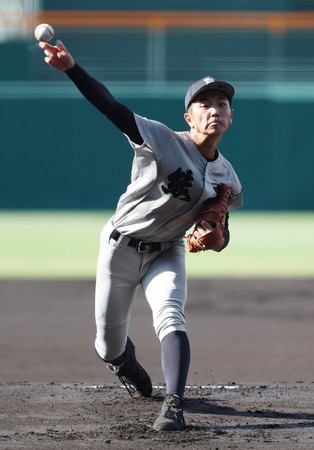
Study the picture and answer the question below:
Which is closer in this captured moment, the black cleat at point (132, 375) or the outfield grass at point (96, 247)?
the black cleat at point (132, 375)

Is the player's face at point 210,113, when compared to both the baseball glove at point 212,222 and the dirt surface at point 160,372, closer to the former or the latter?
the baseball glove at point 212,222

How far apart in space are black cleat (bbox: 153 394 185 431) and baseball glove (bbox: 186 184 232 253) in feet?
2.62

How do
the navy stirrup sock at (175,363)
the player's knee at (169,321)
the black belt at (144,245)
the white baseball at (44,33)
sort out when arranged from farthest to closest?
the black belt at (144,245) → the player's knee at (169,321) → the navy stirrup sock at (175,363) → the white baseball at (44,33)

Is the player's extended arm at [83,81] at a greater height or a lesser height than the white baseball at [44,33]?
lesser

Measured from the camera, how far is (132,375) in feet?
15.2

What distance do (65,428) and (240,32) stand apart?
49.3ft

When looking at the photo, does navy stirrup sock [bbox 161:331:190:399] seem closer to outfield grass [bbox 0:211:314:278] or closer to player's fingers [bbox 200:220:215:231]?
player's fingers [bbox 200:220:215:231]

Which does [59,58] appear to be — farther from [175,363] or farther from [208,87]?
[175,363]

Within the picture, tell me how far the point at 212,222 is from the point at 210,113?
0.53 meters

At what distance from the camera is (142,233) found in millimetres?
4293

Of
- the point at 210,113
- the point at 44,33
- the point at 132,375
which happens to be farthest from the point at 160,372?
the point at 44,33

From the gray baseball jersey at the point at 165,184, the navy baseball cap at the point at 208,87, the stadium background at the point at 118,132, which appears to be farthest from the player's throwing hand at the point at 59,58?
the stadium background at the point at 118,132

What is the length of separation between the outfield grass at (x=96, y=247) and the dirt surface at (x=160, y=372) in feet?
3.35

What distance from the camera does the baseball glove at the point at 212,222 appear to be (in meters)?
4.22
